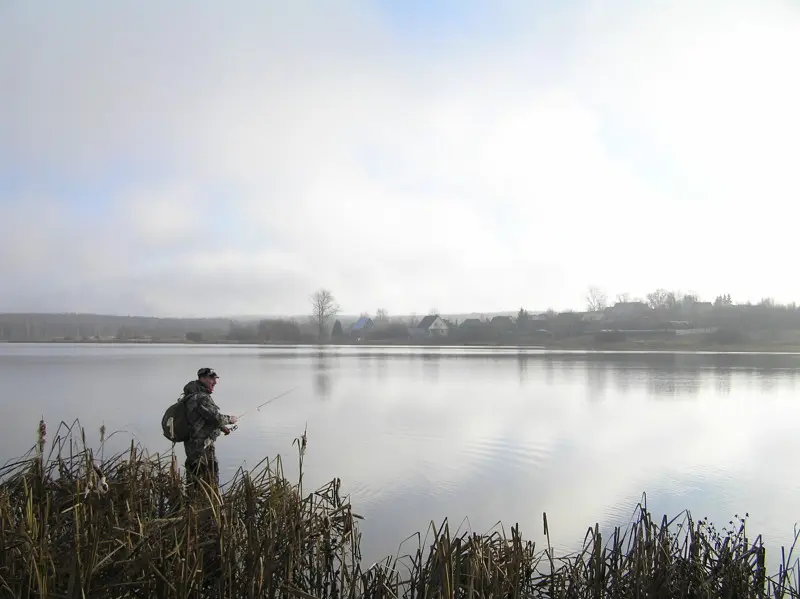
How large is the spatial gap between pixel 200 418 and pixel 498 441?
523cm

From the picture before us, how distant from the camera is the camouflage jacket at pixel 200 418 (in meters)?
4.59

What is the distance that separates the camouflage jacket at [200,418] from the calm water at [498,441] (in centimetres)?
142

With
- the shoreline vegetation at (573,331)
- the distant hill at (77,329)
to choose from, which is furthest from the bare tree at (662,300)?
the distant hill at (77,329)

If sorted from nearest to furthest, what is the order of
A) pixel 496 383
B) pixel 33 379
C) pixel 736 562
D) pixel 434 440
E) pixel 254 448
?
pixel 736 562, pixel 254 448, pixel 434 440, pixel 33 379, pixel 496 383

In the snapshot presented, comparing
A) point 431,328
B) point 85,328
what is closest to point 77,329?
point 85,328

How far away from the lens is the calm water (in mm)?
5578

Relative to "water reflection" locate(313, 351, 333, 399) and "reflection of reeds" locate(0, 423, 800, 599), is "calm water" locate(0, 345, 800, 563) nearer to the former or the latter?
"water reflection" locate(313, 351, 333, 399)

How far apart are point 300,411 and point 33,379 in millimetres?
9401

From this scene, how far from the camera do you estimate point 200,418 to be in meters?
4.62

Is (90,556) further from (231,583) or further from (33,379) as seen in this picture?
(33,379)

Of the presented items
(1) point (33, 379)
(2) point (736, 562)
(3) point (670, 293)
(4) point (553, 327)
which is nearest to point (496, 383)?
(1) point (33, 379)

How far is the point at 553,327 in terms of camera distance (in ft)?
182

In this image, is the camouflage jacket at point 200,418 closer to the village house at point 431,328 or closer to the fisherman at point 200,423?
the fisherman at point 200,423

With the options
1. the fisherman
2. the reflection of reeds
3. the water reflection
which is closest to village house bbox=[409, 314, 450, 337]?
the water reflection
